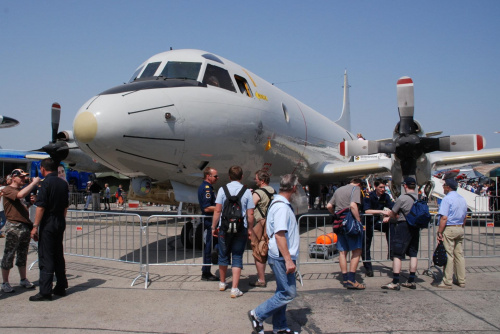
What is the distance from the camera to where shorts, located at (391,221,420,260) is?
6.11 metres

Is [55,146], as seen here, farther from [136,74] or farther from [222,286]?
[222,286]

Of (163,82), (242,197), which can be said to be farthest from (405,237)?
(163,82)

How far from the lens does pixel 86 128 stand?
20.8 feet

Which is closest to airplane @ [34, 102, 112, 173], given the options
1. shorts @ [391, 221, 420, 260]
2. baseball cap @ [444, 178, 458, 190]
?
shorts @ [391, 221, 420, 260]

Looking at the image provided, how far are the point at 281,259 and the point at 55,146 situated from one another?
1067 cm

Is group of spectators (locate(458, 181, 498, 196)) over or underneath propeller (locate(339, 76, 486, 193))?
underneath

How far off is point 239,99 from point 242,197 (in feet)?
10.9

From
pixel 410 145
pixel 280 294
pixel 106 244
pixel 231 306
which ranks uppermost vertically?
pixel 410 145

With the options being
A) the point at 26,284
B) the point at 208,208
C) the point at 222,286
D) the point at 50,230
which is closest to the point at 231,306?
the point at 222,286

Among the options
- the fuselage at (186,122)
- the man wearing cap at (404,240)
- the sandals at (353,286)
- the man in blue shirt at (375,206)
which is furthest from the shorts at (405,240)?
the fuselage at (186,122)

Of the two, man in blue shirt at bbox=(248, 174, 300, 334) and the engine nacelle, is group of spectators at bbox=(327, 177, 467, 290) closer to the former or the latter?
man in blue shirt at bbox=(248, 174, 300, 334)

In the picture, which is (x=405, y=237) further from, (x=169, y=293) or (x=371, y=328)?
(x=169, y=293)

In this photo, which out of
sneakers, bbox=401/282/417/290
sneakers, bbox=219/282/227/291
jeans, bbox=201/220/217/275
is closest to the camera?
sneakers, bbox=219/282/227/291

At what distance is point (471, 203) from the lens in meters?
17.8
